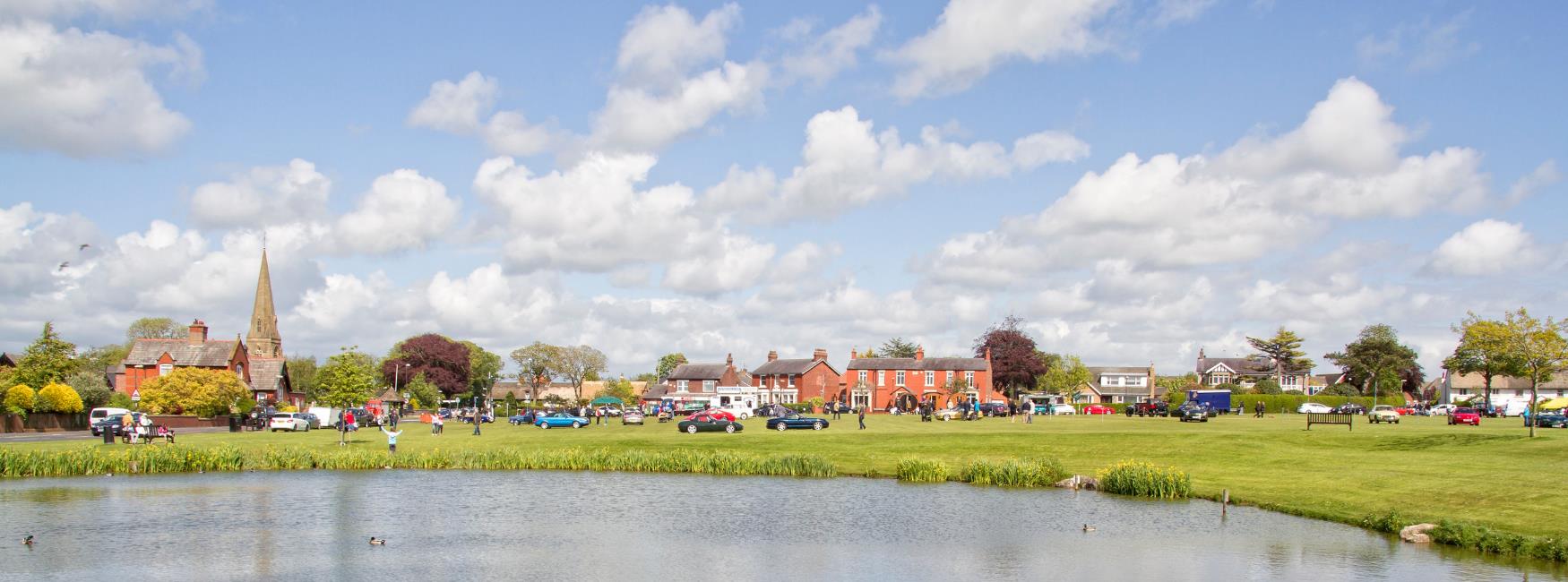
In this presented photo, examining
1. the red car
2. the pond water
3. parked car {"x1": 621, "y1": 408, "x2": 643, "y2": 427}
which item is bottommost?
the pond water

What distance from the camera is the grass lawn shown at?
1561 inches

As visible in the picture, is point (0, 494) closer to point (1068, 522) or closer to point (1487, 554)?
point (1068, 522)

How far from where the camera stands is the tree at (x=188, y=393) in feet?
304

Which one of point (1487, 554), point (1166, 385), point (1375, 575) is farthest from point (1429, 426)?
point (1166, 385)

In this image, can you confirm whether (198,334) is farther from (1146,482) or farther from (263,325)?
(1146,482)

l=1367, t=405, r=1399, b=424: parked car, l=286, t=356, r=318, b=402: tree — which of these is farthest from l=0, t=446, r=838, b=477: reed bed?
l=286, t=356, r=318, b=402: tree

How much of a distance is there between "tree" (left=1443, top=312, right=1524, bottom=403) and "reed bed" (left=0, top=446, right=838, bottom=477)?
4301cm

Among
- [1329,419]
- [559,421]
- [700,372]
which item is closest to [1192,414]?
[1329,419]

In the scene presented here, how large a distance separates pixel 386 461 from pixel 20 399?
142 feet

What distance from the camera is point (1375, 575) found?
96.3 ft

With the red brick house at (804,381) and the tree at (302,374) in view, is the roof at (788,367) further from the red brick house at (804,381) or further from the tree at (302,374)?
Answer: the tree at (302,374)

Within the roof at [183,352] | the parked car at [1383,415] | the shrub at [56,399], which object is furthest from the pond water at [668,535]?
the roof at [183,352]

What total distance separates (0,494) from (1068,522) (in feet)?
130

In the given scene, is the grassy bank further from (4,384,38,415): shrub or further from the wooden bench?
(4,384,38,415): shrub
